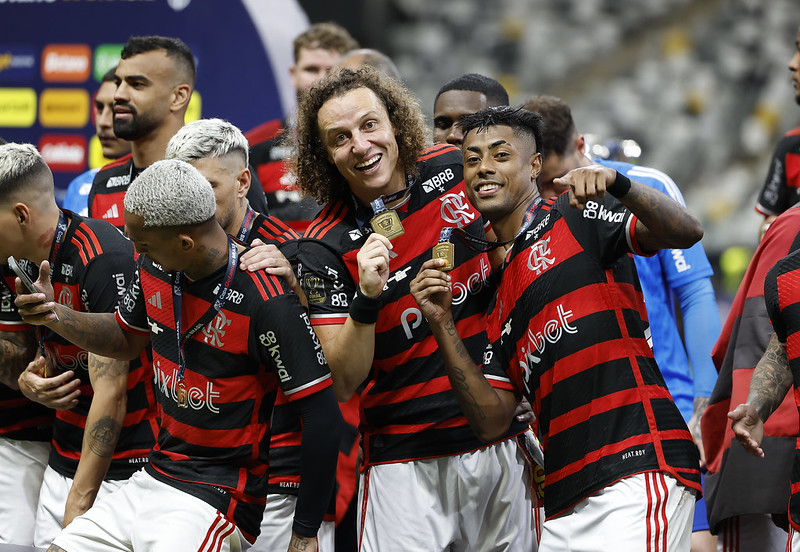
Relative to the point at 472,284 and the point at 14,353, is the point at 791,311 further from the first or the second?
the point at 14,353

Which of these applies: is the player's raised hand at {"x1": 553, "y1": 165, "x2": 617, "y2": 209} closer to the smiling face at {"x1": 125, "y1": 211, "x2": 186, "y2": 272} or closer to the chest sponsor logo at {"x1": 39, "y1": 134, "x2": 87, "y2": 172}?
the smiling face at {"x1": 125, "y1": 211, "x2": 186, "y2": 272}

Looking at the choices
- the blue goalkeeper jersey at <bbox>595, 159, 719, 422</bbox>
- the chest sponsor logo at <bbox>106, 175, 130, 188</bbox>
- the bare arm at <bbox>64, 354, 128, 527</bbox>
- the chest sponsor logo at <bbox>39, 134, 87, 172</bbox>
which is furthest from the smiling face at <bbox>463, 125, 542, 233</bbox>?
the chest sponsor logo at <bbox>39, 134, 87, 172</bbox>

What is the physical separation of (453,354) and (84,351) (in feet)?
4.53

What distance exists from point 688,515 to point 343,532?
205 centimetres

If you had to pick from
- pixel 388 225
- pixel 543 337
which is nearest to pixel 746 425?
pixel 543 337

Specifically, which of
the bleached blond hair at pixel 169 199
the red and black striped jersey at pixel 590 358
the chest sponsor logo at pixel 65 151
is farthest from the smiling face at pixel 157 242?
the chest sponsor logo at pixel 65 151

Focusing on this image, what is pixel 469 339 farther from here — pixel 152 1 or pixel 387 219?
pixel 152 1

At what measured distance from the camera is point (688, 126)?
7.05 m

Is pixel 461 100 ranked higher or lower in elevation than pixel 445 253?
higher

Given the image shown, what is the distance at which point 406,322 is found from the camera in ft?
10.5

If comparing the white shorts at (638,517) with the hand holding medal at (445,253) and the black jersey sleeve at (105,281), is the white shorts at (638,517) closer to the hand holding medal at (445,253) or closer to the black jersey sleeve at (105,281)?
the hand holding medal at (445,253)

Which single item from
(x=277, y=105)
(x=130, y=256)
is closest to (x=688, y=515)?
(x=130, y=256)

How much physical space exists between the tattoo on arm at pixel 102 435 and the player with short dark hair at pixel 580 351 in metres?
1.15

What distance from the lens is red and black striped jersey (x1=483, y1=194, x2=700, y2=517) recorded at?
8.79 ft
